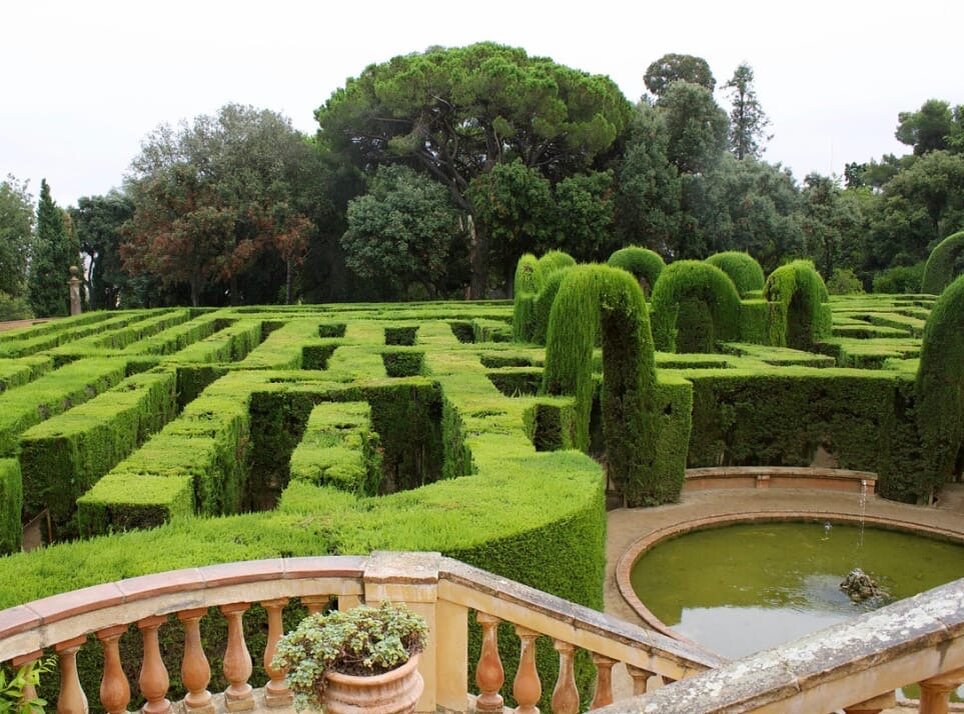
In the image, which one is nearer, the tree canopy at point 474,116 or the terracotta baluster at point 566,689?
the terracotta baluster at point 566,689

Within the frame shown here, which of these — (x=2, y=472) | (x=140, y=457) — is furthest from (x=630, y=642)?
(x=2, y=472)

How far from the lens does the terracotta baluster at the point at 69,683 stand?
385 cm

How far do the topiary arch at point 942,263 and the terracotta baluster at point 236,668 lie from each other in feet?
124

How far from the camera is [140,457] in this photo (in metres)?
8.45

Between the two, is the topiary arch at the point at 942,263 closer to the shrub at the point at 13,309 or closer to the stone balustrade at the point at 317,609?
the stone balustrade at the point at 317,609

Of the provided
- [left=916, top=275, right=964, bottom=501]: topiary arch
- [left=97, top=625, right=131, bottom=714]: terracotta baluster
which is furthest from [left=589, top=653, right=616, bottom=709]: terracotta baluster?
[left=916, top=275, right=964, bottom=501]: topiary arch

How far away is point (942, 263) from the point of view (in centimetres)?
3541

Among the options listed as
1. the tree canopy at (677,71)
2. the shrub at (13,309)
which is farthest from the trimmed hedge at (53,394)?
the tree canopy at (677,71)

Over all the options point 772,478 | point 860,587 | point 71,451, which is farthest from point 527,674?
point 772,478

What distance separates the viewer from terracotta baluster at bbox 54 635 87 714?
12.6 ft

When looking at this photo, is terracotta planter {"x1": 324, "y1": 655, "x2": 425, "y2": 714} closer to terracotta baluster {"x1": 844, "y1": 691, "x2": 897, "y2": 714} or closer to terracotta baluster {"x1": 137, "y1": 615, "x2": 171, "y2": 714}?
terracotta baluster {"x1": 137, "y1": 615, "x2": 171, "y2": 714}

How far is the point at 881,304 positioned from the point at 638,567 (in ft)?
89.0

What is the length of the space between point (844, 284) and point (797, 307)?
28809 millimetres

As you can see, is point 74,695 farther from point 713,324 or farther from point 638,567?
point 713,324
